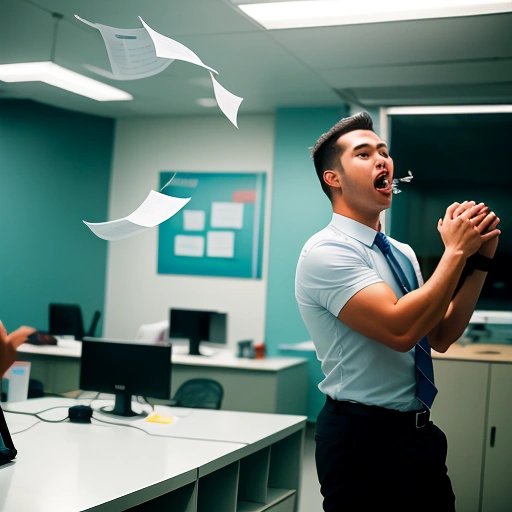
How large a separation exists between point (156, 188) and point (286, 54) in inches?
106

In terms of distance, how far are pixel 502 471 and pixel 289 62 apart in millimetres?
3007

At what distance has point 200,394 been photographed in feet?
13.9

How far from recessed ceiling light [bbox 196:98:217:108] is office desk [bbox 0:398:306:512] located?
143 inches

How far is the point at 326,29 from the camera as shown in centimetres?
434

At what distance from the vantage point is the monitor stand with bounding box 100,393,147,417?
3199 mm

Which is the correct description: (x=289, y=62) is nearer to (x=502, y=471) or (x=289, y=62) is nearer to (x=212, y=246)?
(x=212, y=246)

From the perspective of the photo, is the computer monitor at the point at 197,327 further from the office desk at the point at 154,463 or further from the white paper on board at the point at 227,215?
the office desk at the point at 154,463

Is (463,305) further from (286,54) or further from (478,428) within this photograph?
(286,54)

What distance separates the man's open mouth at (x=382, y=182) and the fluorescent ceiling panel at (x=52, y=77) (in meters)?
3.79

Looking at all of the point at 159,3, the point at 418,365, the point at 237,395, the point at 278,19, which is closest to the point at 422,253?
the point at 237,395

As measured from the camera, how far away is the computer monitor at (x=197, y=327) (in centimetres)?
587

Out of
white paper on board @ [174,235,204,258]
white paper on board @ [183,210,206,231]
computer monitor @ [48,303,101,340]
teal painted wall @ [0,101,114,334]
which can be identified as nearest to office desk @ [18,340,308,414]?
computer monitor @ [48,303,101,340]

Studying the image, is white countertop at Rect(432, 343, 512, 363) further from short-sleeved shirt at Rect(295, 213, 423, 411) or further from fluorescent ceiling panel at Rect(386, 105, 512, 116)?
short-sleeved shirt at Rect(295, 213, 423, 411)

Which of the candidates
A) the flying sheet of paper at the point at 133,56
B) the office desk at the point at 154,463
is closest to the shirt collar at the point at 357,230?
the flying sheet of paper at the point at 133,56
